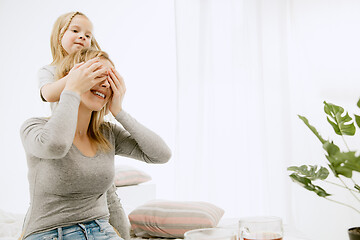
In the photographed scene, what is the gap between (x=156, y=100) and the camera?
3.50 meters

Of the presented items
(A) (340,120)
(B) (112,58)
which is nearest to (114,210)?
(A) (340,120)

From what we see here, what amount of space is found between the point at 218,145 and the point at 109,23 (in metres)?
1.48

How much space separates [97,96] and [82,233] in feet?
1.55

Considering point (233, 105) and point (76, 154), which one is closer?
point (76, 154)

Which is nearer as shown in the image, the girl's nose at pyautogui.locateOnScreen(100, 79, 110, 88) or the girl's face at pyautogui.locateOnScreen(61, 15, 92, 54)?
the girl's nose at pyautogui.locateOnScreen(100, 79, 110, 88)

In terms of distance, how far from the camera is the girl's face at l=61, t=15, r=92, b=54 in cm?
181

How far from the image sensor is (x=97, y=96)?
4.57 feet

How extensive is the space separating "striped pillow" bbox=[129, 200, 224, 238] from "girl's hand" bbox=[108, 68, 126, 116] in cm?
60

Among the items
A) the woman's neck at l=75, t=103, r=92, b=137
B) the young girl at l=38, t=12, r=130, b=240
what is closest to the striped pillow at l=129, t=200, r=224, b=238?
the young girl at l=38, t=12, r=130, b=240

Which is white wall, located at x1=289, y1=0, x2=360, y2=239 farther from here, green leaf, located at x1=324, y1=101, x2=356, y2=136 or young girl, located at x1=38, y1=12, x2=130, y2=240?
green leaf, located at x1=324, y1=101, x2=356, y2=136

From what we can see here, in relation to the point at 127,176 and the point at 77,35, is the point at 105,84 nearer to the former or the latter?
the point at 77,35

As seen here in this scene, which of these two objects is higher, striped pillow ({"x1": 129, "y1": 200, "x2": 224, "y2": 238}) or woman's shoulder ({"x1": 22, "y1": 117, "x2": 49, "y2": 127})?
woman's shoulder ({"x1": 22, "y1": 117, "x2": 49, "y2": 127})

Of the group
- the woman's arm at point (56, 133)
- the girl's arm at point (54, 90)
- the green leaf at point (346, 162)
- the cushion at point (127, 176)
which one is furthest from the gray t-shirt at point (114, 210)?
the green leaf at point (346, 162)

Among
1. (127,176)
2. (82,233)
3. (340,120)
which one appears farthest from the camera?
(127,176)
